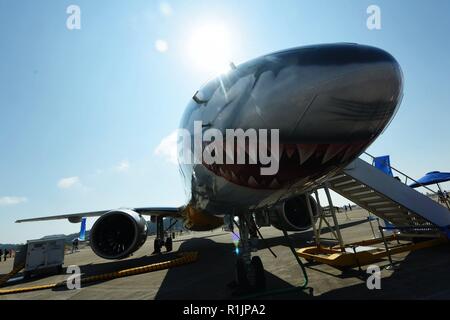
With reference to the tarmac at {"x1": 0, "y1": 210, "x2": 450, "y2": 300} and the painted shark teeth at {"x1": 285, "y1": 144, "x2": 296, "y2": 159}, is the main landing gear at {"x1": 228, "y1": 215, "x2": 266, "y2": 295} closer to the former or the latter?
the tarmac at {"x1": 0, "y1": 210, "x2": 450, "y2": 300}

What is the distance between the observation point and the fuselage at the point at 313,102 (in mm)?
2746

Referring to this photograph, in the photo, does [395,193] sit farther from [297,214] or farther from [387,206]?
[297,214]

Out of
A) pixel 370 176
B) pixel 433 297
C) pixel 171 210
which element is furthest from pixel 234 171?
pixel 171 210

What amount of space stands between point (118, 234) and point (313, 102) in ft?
34.4

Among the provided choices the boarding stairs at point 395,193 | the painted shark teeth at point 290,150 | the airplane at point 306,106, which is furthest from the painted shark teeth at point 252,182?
the boarding stairs at point 395,193

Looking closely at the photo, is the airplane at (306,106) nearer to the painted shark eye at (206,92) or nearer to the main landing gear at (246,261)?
the painted shark eye at (206,92)

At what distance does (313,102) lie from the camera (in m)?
2.77

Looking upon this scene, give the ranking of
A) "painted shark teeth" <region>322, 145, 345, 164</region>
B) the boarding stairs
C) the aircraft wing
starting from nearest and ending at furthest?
"painted shark teeth" <region>322, 145, 345, 164</region>, the boarding stairs, the aircraft wing

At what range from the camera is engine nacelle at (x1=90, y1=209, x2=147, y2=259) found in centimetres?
1034

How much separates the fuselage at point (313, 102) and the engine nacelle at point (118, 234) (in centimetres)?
814

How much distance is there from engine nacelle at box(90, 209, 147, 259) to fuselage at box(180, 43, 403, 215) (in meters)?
8.14
